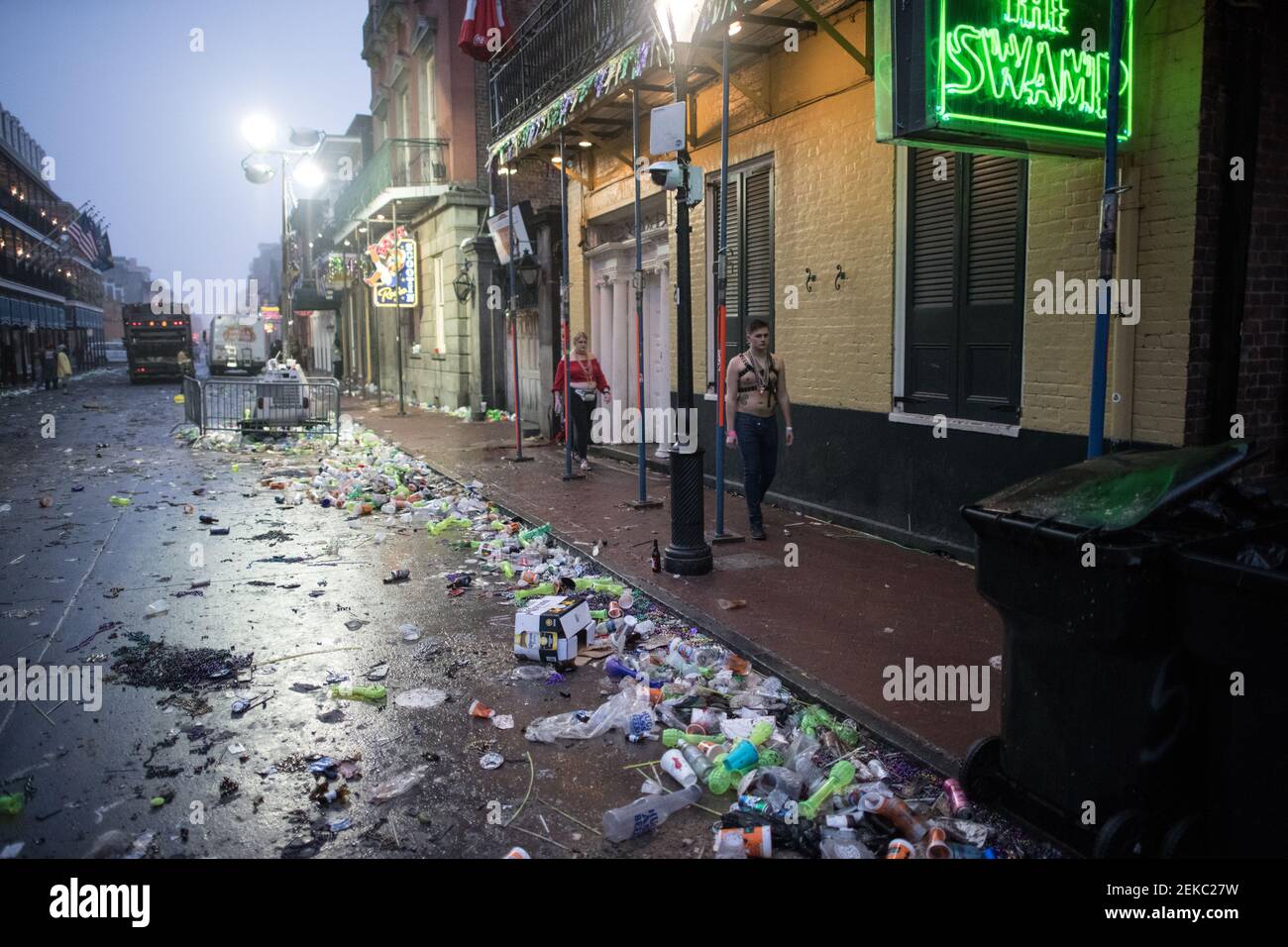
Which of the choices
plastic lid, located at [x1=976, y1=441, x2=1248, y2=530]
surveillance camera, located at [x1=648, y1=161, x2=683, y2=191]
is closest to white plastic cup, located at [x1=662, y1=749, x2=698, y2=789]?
plastic lid, located at [x1=976, y1=441, x2=1248, y2=530]

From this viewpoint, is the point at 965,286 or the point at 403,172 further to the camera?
the point at 403,172

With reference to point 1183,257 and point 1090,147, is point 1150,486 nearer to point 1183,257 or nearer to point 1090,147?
point 1183,257

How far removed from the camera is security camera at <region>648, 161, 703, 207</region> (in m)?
7.11

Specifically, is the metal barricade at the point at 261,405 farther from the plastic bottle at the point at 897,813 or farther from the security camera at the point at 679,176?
the plastic bottle at the point at 897,813

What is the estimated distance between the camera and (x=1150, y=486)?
3189 mm

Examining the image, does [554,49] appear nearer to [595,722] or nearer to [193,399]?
[193,399]

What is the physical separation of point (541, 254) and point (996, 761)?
14996mm

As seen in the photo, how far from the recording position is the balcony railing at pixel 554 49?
1127 centimetres

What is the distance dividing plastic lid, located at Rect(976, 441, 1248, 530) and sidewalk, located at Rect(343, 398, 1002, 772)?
1.29 meters

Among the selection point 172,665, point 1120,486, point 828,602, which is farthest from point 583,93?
point 1120,486

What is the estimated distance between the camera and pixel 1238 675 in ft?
9.13

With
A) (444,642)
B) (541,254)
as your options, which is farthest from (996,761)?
(541,254)

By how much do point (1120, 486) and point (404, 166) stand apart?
2476 centimetres

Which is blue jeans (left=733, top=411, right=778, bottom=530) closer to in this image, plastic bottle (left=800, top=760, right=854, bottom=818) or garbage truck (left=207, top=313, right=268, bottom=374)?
plastic bottle (left=800, top=760, right=854, bottom=818)
